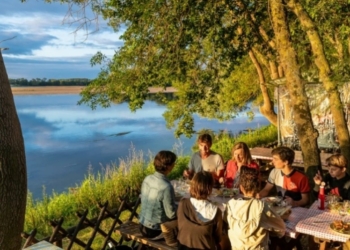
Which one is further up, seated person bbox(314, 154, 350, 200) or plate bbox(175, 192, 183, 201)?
seated person bbox(314, 154, 350, 200)

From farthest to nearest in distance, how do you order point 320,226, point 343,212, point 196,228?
point 343,212 < point 320,226 < point 196,228

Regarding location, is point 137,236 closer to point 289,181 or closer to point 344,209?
point 289,181

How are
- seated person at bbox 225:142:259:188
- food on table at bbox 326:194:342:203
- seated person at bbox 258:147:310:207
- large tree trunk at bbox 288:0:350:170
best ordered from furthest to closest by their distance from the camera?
large tree trunk at bbox 288:0:350:170 → seated person at bbox 225:142:259:188 → seated person at bbox 258:147:310:207 → food on table at bbox 326:194:342:203

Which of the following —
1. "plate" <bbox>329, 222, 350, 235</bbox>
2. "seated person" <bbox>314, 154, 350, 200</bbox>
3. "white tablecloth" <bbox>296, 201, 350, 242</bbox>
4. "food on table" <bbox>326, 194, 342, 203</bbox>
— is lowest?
"white tablecloth" <bbox>296, 201, 350, 242</bbox>

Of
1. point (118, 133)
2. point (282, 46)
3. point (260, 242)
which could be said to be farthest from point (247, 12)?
point (118, 133)

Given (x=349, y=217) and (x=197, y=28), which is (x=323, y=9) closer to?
(x=197, y=28)

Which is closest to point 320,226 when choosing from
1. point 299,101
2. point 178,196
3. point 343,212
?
point 343,212

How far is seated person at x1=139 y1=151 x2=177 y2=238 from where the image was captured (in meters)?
3.84

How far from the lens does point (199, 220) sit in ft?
10.8

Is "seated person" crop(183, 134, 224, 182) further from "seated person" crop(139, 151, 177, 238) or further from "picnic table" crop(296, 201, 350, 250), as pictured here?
"picnic table" crop(296, 201, 350, 250)

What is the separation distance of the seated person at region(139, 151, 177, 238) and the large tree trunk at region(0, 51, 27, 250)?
1232mm

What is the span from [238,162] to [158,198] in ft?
5.14

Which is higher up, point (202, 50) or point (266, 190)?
point (202, 50)

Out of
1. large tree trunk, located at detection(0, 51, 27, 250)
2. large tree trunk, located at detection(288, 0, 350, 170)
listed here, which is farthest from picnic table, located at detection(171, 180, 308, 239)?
large tree trunk, located at detection(288, 0, 350, 170)
